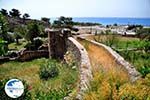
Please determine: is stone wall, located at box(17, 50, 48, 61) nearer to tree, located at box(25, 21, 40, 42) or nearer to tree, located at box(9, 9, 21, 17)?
tree, located at box(9, 9, 21, 17)

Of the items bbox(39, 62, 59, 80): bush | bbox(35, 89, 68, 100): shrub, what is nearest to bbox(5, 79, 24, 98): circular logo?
bbox(35, 89, 68, 100): shrub

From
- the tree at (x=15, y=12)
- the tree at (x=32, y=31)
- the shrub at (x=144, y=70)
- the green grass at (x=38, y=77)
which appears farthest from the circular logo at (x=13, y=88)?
the tree at (x=32, y=31)

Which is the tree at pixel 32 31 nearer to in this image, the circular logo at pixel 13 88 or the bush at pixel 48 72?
the bush at pixel 48 72

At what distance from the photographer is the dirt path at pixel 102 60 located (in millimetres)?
4522

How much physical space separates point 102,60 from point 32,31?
728 centimetres

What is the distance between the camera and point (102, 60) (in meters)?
5.36

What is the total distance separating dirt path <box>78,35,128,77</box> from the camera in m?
4.52

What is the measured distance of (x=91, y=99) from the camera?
312cm

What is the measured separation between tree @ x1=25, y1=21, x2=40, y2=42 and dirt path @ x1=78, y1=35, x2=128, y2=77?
5.03 m

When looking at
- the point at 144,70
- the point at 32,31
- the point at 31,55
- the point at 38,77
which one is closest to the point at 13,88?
the point at 144,70

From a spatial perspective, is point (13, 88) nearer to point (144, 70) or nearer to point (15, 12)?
point (144, 70)

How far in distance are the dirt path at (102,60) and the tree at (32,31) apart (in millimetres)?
5027

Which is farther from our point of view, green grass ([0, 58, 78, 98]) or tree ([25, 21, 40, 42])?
tree ([25, 21, 40, 42])

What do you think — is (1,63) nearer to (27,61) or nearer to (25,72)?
(27,61)
